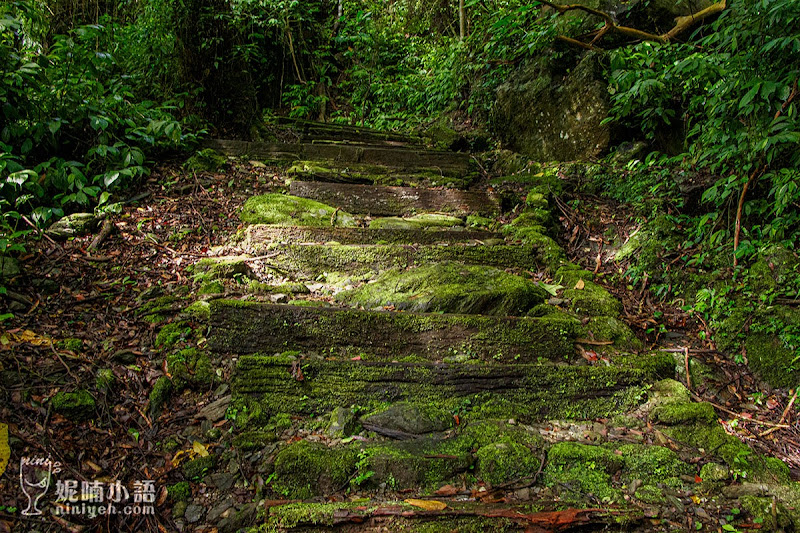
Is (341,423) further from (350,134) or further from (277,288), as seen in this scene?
(350,134)

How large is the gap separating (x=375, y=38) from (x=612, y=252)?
973 cm

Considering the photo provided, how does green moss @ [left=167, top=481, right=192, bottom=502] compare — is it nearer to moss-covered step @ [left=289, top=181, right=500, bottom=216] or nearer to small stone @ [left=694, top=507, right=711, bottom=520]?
small stone @ [left=694, top=507, right=711, bottom=520]

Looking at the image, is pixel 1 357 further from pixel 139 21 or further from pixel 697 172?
A: pixel 697 172

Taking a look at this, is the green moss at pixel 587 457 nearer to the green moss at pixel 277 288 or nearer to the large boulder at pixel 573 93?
the green moss at pixel 277 288

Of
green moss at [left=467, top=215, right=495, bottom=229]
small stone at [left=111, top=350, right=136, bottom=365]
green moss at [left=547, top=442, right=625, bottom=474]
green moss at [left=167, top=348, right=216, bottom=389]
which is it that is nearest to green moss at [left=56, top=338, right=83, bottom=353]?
small stone at [left=111, top=350, right=136, bottom=365]

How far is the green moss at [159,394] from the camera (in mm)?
2047

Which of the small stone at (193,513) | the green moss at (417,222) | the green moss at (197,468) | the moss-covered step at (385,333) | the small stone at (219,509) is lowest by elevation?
the small stone at (193,513)

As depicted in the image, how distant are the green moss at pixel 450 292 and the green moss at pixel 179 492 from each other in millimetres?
1484

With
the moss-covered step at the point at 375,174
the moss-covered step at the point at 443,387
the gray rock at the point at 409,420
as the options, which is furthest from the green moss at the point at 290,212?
the gray rock at the point at 409,420

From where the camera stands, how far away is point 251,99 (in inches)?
222

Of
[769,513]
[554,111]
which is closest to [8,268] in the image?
[769,513]

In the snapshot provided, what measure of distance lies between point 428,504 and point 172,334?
1610mm

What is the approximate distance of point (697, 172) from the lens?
391 cm

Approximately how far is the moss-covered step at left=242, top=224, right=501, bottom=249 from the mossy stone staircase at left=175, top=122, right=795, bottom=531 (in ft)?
0.04
